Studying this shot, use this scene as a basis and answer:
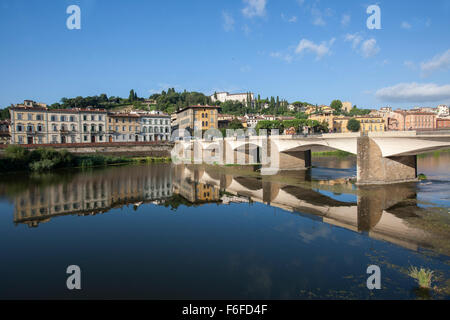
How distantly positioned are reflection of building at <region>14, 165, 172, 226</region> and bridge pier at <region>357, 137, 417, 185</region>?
59.2ft

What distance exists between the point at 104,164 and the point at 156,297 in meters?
46.4

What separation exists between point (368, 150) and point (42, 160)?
4459 cm

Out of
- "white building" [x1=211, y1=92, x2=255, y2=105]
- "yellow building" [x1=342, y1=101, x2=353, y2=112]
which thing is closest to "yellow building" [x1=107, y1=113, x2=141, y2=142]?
"white building" [x1=211, y1=92, x2=255, y2=105]

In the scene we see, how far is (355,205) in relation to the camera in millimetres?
18719

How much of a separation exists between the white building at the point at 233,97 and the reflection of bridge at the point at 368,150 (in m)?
137

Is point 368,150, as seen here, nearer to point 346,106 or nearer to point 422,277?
point 422,277

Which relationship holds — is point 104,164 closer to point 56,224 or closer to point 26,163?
point 26,163

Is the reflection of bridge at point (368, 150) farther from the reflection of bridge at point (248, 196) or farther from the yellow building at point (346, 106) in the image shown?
the yellow building at point (346, 106)

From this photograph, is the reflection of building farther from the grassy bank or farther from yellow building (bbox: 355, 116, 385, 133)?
yellow building (bbox: 355, 116, 385, 133)

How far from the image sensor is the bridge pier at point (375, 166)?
24.9 meters

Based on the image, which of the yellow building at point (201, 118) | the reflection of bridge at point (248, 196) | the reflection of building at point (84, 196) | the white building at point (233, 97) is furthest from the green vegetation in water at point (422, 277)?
the white building at point (233, 97)

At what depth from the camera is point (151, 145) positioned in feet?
203
